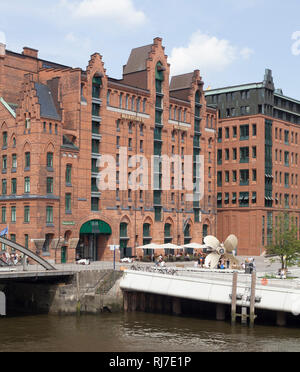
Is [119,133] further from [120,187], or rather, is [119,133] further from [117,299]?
[117,299]

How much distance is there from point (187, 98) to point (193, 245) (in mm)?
28220

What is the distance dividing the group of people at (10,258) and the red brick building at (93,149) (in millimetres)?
2204

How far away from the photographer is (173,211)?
316 ft

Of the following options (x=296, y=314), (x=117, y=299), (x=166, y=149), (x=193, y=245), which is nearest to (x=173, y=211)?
(x=166, y=149)

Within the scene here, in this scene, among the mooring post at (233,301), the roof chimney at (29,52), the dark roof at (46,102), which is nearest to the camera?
the mooring post at (233,301)

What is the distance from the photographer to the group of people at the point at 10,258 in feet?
241

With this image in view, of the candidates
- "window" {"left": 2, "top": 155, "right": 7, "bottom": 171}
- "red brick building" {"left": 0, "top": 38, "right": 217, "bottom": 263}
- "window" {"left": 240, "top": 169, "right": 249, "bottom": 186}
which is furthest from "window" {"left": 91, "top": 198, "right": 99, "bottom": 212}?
"window" {"left": 240, "top": 169, "right": 249, "bottom": 186}

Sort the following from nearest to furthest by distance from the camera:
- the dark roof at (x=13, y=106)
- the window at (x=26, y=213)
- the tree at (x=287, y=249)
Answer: the tree at (x=287, y=249) < the window at (x=26, y=213) < the dark roof at (x=13, y=106)

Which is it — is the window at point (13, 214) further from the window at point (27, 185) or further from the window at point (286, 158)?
the window at point (286, 158)

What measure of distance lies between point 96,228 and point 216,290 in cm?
3075

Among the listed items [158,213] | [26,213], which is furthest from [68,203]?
[158,213]

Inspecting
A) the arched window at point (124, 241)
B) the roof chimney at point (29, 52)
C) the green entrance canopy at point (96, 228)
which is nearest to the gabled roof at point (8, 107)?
the roof chimney at point (29, 52)

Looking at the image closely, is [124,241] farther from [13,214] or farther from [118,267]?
[13,214]

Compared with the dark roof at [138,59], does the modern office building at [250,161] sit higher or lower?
lower
